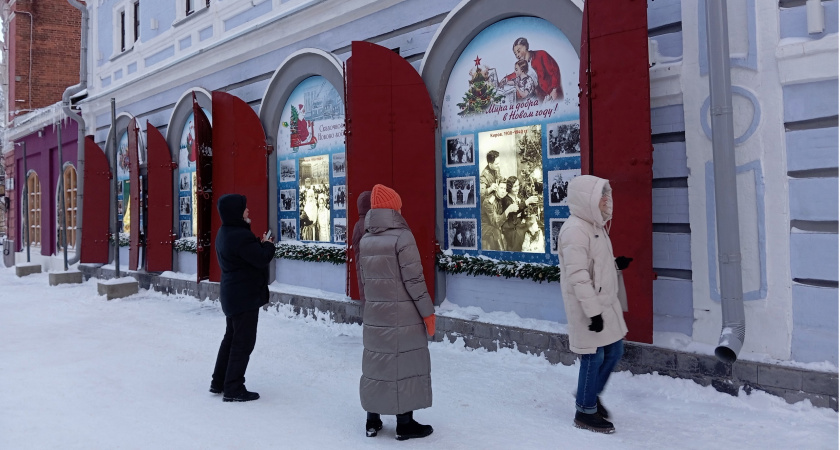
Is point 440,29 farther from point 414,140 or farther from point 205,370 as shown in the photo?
point 205,370

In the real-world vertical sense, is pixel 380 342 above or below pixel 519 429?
above

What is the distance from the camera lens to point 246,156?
9039 mm

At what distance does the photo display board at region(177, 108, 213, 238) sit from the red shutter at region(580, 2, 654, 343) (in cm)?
814

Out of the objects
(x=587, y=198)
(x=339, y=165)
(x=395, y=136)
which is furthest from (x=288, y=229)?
(x=587, y=198)

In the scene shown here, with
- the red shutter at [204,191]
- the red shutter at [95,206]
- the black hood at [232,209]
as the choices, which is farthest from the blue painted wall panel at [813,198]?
the red shutter at [95,206]

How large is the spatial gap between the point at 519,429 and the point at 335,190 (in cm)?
499

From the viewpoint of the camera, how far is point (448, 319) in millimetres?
6242

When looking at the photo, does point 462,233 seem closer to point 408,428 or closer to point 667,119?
point 667,119

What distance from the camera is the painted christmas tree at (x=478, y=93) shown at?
249 inches

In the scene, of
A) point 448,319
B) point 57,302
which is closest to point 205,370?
point 448,319

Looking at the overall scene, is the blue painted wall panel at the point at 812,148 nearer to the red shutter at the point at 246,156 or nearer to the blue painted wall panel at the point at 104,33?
the red shutter at the point at 246,156

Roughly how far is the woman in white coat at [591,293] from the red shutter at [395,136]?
116 inches

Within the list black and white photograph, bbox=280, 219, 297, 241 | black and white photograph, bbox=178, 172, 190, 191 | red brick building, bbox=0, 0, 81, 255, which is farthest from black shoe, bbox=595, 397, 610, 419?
red brick building, bbox=0, 0, 81, 255

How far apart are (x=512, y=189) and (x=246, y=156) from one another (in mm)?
4667
